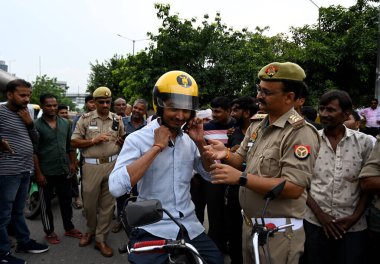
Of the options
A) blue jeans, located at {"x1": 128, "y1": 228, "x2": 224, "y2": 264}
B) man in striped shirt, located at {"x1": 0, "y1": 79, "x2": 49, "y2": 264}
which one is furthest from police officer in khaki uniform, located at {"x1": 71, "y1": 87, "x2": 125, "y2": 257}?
blue jeans, located at {"x1": 128, "y1": 228, "x2": 224, "y2": 264}

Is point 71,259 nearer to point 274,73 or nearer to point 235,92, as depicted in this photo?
point 274,73

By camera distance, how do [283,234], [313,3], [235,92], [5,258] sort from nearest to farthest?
1. [283,234]
2. [5,258]
3. [313,3]
4. [235,92]

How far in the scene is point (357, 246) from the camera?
264cm

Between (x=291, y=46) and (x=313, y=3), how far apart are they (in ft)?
11.0

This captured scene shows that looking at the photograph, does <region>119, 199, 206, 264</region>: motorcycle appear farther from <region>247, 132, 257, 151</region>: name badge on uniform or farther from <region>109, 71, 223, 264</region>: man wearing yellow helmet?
<region>247, 132, 257, 151</region>: name badge on uniform

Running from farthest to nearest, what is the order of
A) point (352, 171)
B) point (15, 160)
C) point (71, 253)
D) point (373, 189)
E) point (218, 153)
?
point (71, 253) < point (15, 160) < point (352, 171) < point (373, 189) < point (218, 153)

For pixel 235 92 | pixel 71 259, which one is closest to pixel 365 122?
pixel 235 92

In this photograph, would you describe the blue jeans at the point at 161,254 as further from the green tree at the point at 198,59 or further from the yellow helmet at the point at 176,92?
the green tree at the point at 198,59

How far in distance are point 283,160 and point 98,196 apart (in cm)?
314

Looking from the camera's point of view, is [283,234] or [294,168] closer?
[294,168]

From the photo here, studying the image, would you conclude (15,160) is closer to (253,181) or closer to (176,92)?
(176,92)

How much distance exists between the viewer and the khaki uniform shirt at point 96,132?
442cm

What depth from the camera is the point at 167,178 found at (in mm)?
2141

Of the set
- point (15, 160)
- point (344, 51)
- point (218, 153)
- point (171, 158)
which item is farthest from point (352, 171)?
point (344, 51)
